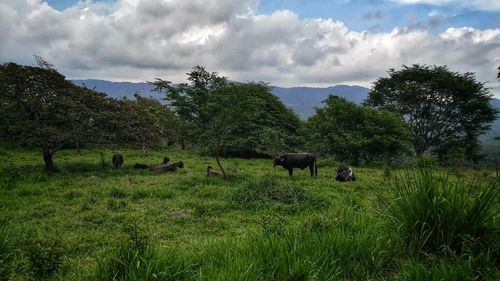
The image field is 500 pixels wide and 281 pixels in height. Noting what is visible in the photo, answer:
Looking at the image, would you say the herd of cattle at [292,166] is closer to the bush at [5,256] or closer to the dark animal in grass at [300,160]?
the dark animal in grass at [300,160]

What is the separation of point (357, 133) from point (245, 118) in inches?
642

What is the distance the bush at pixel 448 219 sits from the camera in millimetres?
4934

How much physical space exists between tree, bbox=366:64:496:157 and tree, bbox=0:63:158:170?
33438 millimetres

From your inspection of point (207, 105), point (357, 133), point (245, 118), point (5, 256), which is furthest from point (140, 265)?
point (357, 133)

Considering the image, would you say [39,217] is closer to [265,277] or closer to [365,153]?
[265,277]

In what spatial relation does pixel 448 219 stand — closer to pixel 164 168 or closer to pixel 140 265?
pixel 140 265

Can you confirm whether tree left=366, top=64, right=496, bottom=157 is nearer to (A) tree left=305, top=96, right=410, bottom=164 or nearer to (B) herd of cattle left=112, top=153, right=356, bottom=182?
(A) tree left=305, top=96, right=410, bottom=164

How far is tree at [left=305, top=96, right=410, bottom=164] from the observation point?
1300 inches

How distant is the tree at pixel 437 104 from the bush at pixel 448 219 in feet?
134

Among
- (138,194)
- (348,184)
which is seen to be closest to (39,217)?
(138,194)

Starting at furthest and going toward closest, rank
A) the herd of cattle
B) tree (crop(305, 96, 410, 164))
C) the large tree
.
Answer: tree (crop(305, 96, 410, 164)), the herd of cattle, the large tree

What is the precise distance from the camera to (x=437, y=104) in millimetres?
44219

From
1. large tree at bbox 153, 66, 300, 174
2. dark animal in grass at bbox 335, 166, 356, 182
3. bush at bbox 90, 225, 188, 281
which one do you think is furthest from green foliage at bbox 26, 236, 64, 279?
dark animal in grass at bbox 335, 166, 356, 182

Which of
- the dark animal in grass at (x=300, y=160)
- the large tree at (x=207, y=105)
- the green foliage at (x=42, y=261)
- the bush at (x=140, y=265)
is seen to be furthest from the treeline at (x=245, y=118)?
the green foliage at (x=42, y=261)
